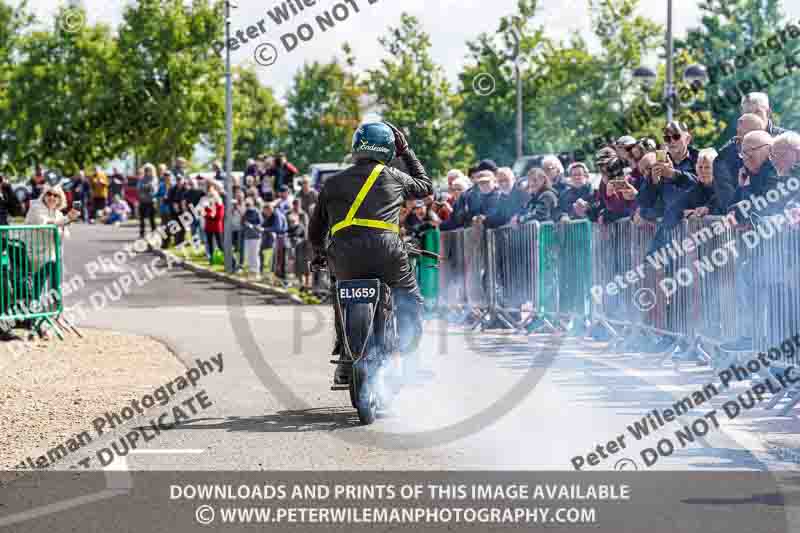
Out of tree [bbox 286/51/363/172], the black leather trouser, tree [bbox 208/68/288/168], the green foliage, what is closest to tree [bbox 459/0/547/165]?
the green foliage

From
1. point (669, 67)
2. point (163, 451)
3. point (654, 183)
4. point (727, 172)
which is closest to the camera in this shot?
point (163, 451)

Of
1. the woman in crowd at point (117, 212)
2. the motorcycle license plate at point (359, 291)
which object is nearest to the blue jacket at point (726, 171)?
the motorcycle license plate at point (359, 291)

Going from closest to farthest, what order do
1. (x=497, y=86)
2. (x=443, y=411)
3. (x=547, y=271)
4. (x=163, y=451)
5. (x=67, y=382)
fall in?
(x=163, y=451)
(x=443, y=411)
(x=67, y=382)
(x=547, y=271)
(x=497, y=86)

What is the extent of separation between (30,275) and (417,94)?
3805 cm

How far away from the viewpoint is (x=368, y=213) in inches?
369

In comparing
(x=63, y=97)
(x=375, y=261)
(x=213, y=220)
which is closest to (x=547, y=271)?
(x=375, y=261)

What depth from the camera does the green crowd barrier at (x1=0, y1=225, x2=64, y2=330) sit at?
16.2 metres

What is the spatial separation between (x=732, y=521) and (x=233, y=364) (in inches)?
308

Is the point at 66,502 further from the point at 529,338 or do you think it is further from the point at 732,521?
the point at 529,338

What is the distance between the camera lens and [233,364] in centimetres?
1323

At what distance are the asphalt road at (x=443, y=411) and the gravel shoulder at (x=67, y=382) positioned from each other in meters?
0.44

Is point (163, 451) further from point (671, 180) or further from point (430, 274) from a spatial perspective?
point (430, 274)

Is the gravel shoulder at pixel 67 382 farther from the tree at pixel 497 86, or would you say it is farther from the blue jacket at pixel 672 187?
the tree at pixel 497 86

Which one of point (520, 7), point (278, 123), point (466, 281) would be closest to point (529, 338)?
point (466, 281)
